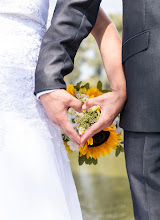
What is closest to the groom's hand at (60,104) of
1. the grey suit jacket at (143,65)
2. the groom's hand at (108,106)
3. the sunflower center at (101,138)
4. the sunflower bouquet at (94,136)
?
the groom's hand at (108,106)

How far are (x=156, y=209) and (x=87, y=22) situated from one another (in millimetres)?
741

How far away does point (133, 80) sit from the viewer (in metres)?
1.21

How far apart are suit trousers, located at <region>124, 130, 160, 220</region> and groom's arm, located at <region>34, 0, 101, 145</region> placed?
210 mm

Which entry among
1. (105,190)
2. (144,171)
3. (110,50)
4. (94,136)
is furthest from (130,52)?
(105,190)

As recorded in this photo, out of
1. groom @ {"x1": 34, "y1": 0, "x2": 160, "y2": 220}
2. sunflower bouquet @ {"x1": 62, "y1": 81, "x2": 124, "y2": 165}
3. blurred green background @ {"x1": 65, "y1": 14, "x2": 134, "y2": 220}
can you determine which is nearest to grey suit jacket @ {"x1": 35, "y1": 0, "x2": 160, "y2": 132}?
groom @ {"x1": 34, "y1": 0, "x2": 160, "y2": 220}

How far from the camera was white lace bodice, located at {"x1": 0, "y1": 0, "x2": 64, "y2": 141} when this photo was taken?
1.25m

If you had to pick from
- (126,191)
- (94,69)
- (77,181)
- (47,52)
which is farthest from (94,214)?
(94,69)

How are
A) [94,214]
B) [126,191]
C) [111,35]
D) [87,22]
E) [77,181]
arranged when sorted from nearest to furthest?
[87,22] → [111,35] → [94,214] → [126,191] → [77,181]

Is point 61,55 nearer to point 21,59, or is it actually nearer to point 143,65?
point 21,59

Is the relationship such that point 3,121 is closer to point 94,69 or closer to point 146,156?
point 146,156

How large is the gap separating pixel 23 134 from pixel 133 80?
46cm

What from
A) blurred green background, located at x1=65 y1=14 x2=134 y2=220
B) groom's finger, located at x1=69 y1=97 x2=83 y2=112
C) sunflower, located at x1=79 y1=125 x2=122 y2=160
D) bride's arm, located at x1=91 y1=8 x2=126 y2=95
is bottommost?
blurred green background, located at x1=65 y1=14 x2=134 y2=220

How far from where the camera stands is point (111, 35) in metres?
1.45

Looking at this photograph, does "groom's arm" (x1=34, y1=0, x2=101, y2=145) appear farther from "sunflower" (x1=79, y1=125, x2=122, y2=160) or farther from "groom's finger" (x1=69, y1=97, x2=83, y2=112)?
"sunflower" (x1=79, y1=125, x2=122, y2=160)
